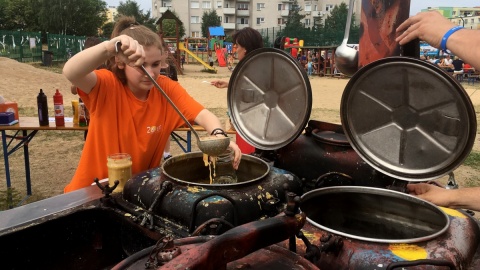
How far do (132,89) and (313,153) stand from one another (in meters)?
1.12

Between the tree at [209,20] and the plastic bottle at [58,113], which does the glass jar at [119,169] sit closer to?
the plastic bottle at [58,113]

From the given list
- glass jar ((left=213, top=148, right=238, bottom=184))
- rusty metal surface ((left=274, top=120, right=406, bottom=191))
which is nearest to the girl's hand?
glass jar ((left=213, top=148, right=238, bottom=184))

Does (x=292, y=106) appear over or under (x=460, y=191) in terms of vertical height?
over

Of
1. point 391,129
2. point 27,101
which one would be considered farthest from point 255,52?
point 27,101

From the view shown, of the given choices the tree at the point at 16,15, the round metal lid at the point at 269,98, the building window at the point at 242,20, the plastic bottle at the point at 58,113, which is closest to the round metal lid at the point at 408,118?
the round metal lid at the point at 269,98

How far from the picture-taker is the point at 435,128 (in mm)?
1618

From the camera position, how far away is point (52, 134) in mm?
9398

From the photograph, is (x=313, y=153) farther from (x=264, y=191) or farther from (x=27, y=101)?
(x=27, y=101)

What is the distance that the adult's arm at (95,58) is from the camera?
1.70m

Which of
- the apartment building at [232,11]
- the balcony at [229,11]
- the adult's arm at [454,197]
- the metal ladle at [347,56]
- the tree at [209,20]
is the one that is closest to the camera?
the adult's arm at [454,197]

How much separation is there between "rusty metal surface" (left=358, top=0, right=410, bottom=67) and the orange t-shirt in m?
1.27

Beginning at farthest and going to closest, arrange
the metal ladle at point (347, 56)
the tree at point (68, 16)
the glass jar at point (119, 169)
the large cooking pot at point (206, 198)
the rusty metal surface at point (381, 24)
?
the tree at point (68, 16)
the metal ladle at point (347, 56)
the glass jar at point (119, 169)
the rusty metal surface at point (381, 24)
the large cooking pot at point (206, 198)

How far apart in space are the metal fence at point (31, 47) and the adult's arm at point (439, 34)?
88.3 ft

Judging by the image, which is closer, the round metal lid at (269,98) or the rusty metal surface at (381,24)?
the rusty metal surface at (381,24)
